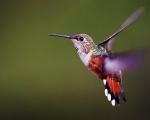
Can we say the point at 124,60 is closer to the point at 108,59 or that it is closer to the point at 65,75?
the point at 108,59

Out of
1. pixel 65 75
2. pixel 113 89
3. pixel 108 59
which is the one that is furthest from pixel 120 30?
pixel 65 75

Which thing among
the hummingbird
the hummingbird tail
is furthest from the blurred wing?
the hummingbird tail

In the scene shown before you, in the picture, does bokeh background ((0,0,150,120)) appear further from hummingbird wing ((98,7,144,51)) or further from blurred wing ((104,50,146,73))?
blurred wing ((104,50,146,73))

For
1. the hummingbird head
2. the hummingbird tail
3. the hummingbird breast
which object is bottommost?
the hummingbird tail

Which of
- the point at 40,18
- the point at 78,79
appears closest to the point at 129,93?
the point at 78,79

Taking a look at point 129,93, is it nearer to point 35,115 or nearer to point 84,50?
point 35,115

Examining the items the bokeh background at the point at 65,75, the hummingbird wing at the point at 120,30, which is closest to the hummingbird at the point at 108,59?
the hummingbird wing at the point at 120,30
